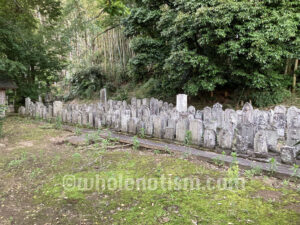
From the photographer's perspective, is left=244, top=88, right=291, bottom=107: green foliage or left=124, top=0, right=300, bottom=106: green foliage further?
left=244, top=88, right=291, bottom=107: green foliage

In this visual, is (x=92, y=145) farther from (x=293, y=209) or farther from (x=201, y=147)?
(x=293, y=209)

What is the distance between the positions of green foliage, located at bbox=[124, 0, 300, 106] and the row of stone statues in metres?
2.64

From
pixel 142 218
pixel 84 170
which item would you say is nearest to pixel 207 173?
pixel 142 218

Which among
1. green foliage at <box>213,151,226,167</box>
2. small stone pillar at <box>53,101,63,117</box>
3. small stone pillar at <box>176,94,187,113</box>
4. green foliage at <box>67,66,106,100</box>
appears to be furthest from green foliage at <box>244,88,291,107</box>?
green foliage at <box>67,66,106,100</box>

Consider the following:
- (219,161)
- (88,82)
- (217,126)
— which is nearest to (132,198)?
(219,161)

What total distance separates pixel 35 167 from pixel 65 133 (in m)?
2.64

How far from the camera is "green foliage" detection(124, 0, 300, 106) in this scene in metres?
7.27

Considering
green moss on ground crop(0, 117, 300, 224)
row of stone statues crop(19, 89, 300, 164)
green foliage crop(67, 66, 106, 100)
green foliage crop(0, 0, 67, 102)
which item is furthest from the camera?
green foliage crop(67, 66, 106, 100)

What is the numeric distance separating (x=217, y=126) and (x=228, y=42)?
16.4 feet

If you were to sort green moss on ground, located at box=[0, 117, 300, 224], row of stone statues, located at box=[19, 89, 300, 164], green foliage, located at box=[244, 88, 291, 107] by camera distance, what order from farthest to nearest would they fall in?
green foliage, located at box=[244, 88, 291, 107] < row of stone statues, located at box=[19, 89, 300, 164] < green moss on ground, located at box=[0, 117, 300, 224]

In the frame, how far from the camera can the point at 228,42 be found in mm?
7660

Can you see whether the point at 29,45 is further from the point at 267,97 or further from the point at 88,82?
the point at 267,97

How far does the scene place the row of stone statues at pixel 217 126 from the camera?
11.3 ft

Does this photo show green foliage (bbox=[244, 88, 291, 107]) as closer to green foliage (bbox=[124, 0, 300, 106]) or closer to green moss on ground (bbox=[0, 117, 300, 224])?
green foliage (bbox=[124, 0, 300, 106])
